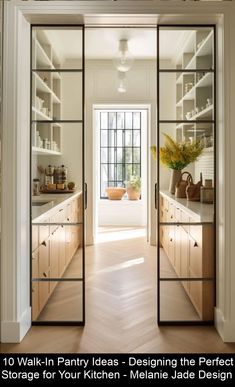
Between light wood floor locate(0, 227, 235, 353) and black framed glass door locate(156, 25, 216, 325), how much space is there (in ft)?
0.69

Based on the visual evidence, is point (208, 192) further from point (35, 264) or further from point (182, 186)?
point (35, 264)

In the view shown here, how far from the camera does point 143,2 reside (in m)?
2.56

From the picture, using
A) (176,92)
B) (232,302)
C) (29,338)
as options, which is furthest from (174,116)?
(29,338)

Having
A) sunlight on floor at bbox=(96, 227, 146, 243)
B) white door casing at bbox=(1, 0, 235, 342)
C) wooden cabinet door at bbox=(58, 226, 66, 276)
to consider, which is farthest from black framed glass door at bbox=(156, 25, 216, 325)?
sunlight on floor at bbox=(96, 227, 146, 243)

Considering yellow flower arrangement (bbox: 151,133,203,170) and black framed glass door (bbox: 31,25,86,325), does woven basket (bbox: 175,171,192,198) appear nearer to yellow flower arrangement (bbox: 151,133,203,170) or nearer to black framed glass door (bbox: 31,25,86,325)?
yellow flower arrangement (bbox: 151,133,203,170)

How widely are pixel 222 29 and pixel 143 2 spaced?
60cm

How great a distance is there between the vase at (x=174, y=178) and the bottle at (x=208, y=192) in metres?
0.22

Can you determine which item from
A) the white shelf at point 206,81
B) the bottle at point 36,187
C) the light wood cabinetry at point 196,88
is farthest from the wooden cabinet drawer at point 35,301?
the white shelf at point 206,81

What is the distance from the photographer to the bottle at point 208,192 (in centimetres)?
283

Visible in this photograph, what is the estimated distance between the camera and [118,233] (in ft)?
23.4

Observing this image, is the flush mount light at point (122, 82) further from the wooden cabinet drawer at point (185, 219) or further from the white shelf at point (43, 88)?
the wooden cabinet drawer at point (185, 219)

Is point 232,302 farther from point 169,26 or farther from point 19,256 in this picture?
point 169,26

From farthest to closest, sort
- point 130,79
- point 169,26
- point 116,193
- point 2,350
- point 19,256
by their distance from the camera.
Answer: point 116,193 → point 130,79 → point 169,26 → point 19,256 → point 2,350

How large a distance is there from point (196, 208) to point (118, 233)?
14.1 ft
